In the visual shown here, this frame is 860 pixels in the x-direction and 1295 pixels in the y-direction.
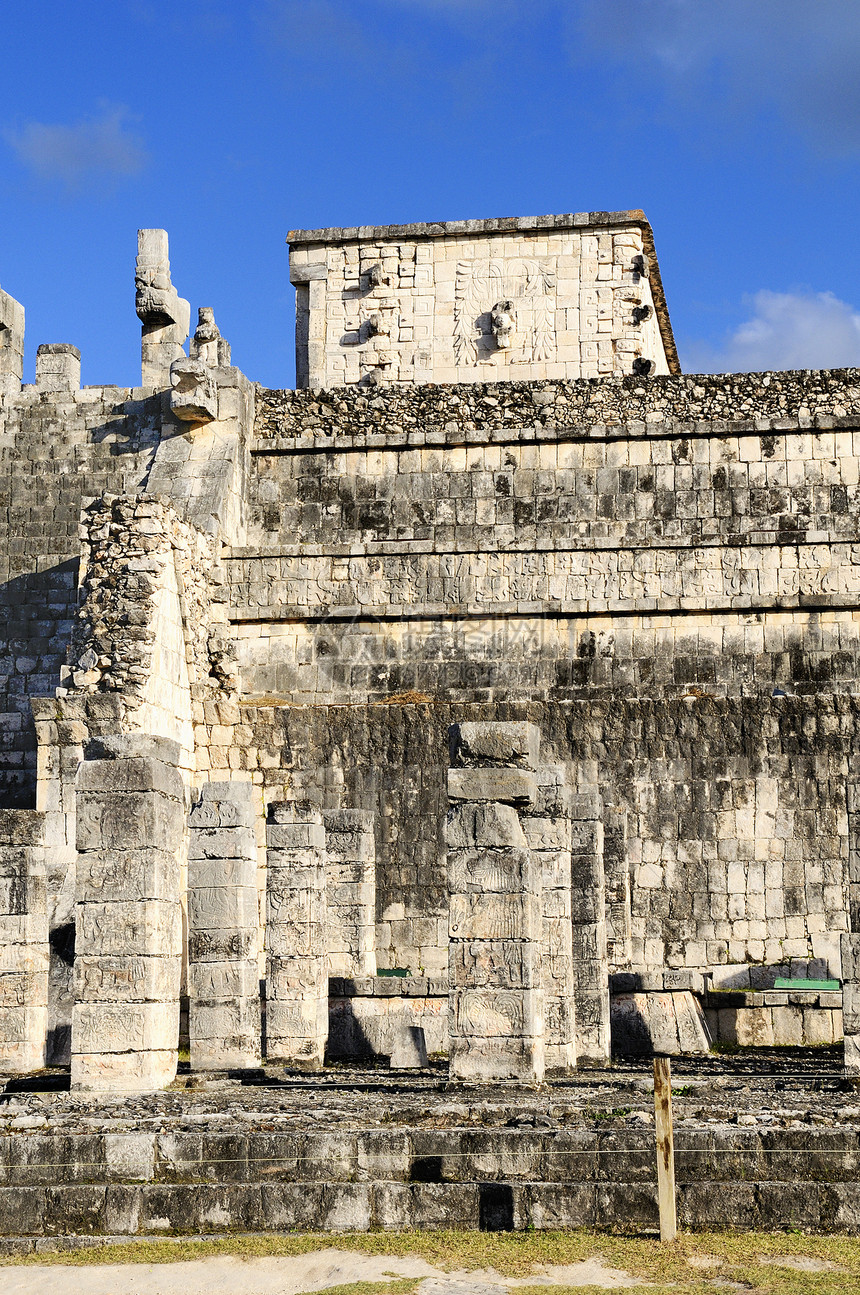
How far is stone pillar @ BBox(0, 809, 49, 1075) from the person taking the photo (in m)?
13.9

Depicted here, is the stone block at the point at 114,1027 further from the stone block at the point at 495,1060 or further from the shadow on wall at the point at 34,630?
the shadow on wall at the point at 34,630

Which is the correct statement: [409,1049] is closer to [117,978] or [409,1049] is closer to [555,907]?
[555,907]

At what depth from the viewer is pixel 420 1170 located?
9688 mm

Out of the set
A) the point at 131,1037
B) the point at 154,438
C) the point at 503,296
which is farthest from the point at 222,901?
the point at 503,296

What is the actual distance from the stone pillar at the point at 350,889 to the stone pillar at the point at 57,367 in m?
10.1

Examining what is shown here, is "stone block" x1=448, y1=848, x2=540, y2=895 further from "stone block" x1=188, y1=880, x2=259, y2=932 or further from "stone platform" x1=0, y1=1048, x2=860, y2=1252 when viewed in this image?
"stone block" x1=188, y1=880, x2=259, y2=932

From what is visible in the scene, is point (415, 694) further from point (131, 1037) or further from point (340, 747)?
point (131, 1037)

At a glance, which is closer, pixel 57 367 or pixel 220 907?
pixel 220 907

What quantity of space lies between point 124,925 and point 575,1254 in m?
4.46

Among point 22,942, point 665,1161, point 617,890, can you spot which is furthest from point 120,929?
point 617,890

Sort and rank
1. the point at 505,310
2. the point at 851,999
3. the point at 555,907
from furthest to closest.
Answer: the point at 505,310, the point at 555,907, the point at 851,999

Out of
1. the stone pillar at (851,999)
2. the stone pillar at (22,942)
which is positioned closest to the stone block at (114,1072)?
the stone pillar at (22,942)

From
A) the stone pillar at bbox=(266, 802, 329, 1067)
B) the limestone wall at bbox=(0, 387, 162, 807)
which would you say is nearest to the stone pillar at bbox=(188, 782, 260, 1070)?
the stone pillar at bbox=(266, 802, 329, 1067)

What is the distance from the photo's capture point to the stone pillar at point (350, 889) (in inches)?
676
